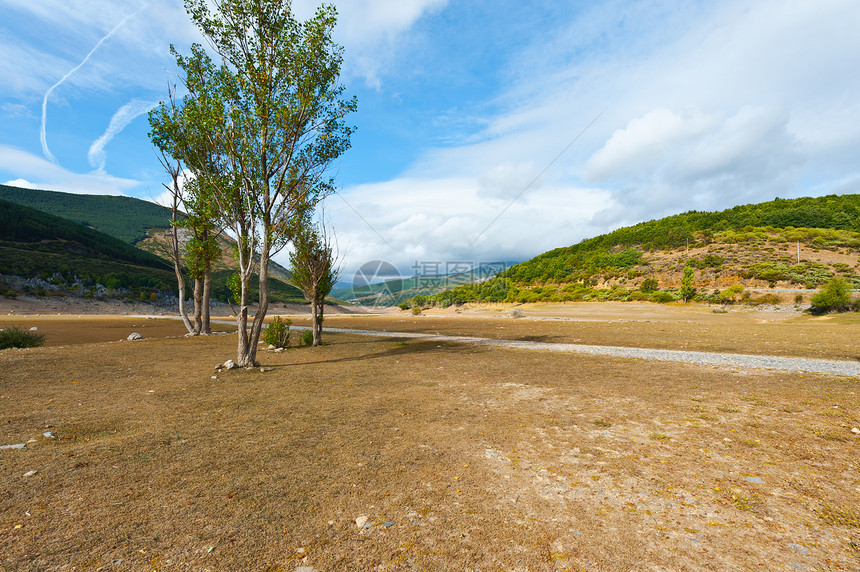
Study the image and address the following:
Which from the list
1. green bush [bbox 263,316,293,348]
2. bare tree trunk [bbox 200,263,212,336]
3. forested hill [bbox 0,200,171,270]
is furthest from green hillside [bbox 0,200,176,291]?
green bush [bbox 263,316,293,348]

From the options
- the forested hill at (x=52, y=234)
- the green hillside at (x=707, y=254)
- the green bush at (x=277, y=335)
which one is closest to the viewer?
the green bush at (x=277, y=335)

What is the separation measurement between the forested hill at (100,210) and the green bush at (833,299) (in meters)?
182

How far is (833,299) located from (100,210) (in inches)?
9560

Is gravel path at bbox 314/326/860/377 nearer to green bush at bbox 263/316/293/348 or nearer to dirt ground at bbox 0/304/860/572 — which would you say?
dirt ground at bbox 0/304/860/572

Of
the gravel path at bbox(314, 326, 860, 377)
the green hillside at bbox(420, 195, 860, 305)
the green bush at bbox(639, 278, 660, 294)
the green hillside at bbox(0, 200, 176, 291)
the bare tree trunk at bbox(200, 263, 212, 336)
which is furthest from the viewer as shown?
the green hillside at bbox(0, 200, 176, 291)

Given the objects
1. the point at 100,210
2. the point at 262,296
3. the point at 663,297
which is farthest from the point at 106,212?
the point at 663,297

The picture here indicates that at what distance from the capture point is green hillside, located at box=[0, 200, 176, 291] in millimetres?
60031

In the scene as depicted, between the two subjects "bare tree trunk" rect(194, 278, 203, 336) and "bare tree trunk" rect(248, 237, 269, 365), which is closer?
"bare tree trunk" rect(248, 237, 269, 365)

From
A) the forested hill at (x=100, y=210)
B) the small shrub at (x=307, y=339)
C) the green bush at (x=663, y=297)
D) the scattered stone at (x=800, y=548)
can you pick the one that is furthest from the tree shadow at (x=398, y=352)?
the forested hill at (x=100, y=210)

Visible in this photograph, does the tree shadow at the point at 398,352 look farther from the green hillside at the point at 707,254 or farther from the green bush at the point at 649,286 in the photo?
the green hillside at the point at 707,254

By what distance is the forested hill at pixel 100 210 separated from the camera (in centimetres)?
15375

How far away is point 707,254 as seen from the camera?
214ft

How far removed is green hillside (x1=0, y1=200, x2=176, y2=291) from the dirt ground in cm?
6174

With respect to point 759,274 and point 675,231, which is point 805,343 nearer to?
point 759,274
